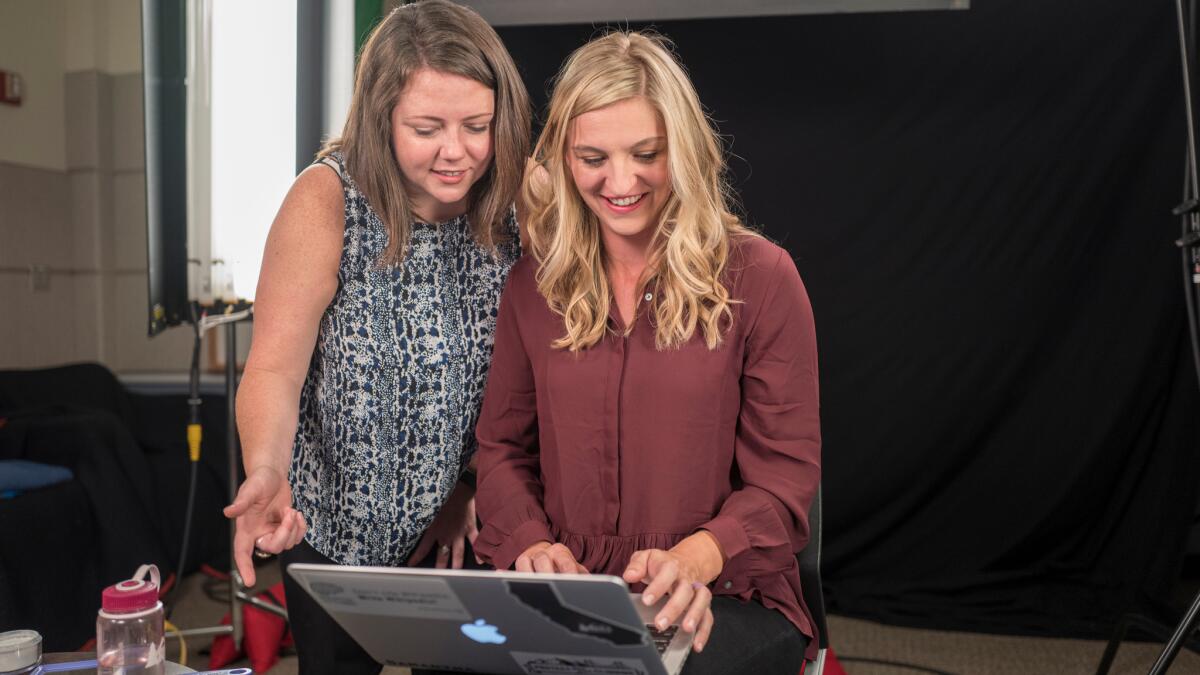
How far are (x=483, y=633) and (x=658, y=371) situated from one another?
1.44ft

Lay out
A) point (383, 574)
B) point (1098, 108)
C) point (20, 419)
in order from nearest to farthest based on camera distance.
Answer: point (383, 574)
point (1098, 108)
point (20, 419)

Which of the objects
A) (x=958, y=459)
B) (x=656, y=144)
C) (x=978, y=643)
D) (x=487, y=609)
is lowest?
(x=978, y=643)

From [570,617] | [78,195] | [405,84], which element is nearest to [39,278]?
[78,195]

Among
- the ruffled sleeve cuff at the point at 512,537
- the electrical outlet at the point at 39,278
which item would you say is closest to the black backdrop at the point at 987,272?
the ruffled sleeve cuff at the point at 512,537

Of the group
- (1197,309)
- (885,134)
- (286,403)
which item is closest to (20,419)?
(286,403)

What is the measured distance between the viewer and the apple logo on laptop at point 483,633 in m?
1.00

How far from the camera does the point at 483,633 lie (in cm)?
101

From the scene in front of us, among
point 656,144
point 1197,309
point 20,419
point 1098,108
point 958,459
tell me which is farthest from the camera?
point 20,419

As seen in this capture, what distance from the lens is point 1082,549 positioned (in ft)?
10.7

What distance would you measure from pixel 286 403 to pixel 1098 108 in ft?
8.61

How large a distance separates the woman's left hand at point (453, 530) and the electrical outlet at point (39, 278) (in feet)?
13.0

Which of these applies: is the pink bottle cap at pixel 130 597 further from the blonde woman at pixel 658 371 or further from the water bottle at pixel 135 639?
the blonde woman at pixel 658 371

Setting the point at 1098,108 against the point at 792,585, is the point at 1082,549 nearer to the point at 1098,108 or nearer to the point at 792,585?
the point at 1098,108

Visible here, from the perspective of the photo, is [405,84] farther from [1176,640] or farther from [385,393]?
[1176,640]
